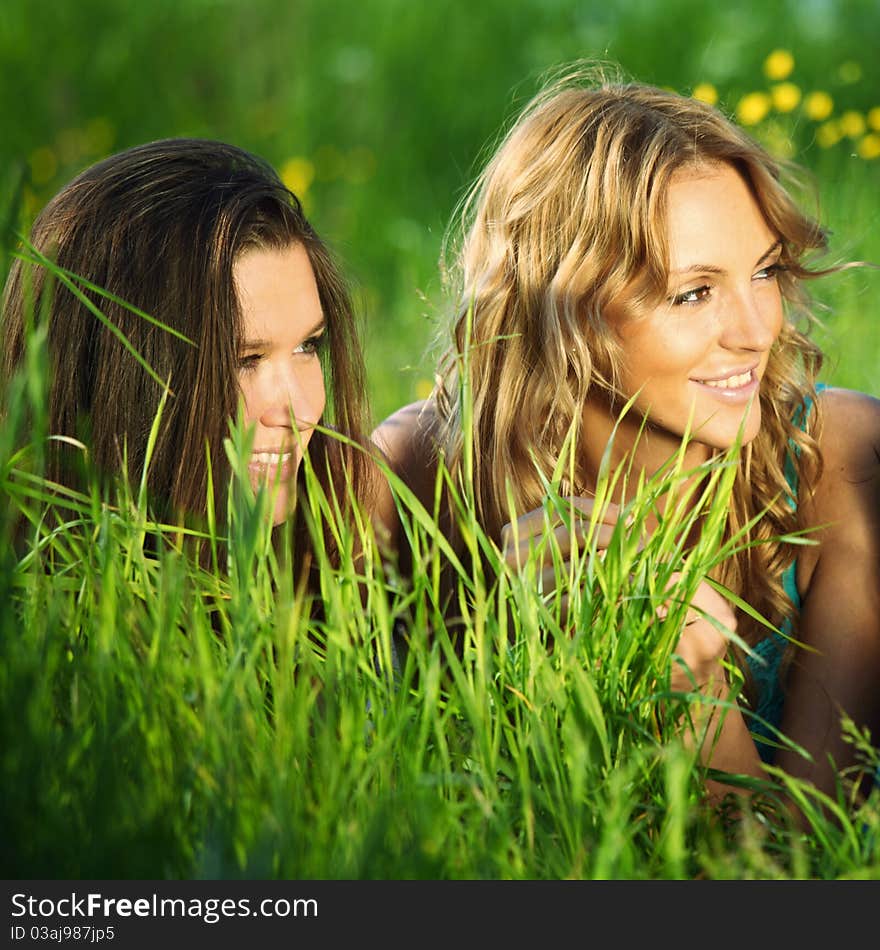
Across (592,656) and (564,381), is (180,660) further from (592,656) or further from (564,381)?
(564,381)

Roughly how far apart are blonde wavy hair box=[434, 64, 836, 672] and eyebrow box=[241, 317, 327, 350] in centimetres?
27

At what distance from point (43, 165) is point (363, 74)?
157cm

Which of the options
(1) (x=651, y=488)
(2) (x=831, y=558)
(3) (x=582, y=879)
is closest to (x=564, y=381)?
(2) (x=831, y=558)

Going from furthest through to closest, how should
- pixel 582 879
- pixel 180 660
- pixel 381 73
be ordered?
pixel 381 73 < pixel 180 660 < pixel 582 879

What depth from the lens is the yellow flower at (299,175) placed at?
5793 millimetres

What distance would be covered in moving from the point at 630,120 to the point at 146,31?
486cm

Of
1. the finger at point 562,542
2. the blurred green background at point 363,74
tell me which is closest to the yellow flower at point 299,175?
the blurred green background at point 363,74

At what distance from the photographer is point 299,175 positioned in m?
5.88

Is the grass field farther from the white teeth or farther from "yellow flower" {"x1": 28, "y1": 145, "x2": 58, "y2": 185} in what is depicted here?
"yellow flower" {"x1": 28, "y1": 145, "x2": 58, "y2": 185}

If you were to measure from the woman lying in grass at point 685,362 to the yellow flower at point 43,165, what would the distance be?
3.93 metres

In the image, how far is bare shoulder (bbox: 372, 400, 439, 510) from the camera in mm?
2660

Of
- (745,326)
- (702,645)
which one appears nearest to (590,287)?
(745,326)

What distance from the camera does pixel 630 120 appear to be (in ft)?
7.82

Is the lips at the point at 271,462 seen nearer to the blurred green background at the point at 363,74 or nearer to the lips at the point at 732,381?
the lips at the point at 732,381
